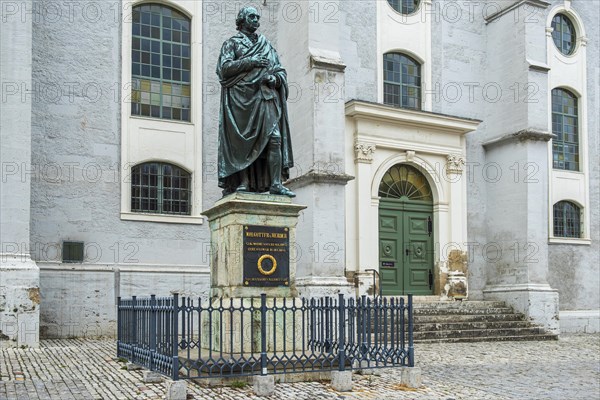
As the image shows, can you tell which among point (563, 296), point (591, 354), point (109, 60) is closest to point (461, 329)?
point (591, 354)

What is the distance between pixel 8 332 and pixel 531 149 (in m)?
13.8

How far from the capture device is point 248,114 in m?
10.2

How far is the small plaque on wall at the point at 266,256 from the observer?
9.54m

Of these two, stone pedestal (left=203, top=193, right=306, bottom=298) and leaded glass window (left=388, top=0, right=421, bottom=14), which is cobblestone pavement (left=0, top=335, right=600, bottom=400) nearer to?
stone pedestal (left=203, top=193, right=306, bottom=298)

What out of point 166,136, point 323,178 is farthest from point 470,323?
point 166,136

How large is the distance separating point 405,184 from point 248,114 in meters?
10.1

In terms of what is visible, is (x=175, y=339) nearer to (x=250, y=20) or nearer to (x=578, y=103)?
(x=250, y=20)

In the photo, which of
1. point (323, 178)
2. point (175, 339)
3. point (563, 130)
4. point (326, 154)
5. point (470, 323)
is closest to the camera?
point (175, 339)

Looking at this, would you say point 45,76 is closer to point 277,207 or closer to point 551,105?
point 277,207

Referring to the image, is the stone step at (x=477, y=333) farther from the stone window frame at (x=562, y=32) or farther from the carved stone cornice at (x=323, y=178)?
the stone window frame at (x=562, y=32)

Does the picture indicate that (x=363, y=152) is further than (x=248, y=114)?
Yes

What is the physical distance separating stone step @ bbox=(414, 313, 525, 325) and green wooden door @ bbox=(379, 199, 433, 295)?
1.73 metres

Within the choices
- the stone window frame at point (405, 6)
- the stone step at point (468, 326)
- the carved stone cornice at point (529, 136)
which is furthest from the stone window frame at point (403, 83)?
the stone step at point (468, 326)

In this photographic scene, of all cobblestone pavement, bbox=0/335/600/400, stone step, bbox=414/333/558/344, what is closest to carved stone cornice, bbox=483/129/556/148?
stone step, bbox=414/333/558/344
